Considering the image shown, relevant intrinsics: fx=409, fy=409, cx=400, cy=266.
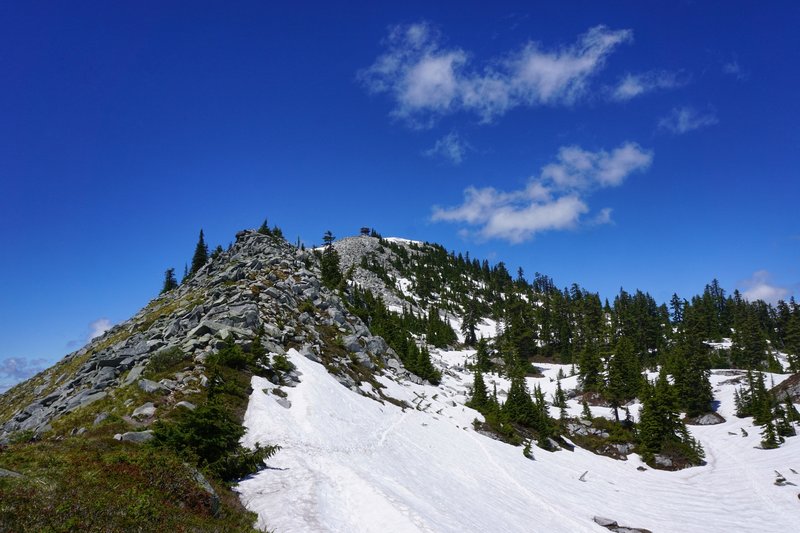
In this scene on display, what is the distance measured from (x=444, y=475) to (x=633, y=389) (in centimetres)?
5681

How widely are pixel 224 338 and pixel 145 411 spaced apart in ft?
34.2

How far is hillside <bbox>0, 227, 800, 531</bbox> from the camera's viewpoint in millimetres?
14898

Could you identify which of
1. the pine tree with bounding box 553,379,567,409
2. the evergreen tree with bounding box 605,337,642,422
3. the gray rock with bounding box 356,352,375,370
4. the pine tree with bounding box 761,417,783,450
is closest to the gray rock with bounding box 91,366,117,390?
the gray rock with bounding box 356,352,375,370

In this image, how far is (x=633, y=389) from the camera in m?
68.5

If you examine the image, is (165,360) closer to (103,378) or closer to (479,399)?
(103,378)

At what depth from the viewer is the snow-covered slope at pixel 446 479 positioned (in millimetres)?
15539

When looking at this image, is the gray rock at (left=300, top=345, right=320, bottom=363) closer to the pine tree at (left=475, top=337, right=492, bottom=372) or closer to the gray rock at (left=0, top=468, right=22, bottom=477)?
the gray rock at (left=0, top=468, right=22, bottom=477)

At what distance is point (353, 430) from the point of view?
2720 centimetres

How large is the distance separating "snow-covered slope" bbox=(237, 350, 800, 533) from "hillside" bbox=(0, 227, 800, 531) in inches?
6.4

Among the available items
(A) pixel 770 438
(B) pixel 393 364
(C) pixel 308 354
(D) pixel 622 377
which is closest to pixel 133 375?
(C) pixel 308 354

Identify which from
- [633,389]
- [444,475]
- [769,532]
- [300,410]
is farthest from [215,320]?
[633,389]

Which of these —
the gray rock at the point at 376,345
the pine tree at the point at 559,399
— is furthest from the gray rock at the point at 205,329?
the pine tree at the point at 559,399

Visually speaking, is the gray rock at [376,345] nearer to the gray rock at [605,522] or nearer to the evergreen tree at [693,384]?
→ the gray rock at [605,522]

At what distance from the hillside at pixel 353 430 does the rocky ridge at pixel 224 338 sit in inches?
9.7
